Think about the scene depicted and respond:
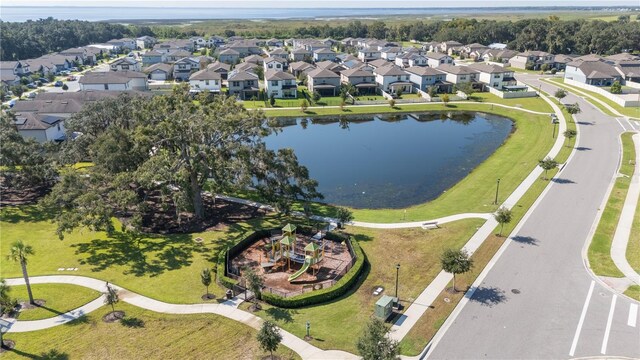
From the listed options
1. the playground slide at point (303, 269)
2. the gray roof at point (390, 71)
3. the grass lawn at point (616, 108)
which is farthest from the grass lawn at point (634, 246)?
the gray roof at point (390, 71)

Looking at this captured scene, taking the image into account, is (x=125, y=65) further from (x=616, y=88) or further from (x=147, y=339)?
(x=616, y=88)

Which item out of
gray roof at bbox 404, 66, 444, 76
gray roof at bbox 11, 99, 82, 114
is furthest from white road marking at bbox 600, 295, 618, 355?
gray roof at bbox 404, 66, 444, 76

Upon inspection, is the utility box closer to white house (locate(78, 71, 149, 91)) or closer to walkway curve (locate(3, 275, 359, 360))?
walkway curve (locate(3, 275, 359, 360))

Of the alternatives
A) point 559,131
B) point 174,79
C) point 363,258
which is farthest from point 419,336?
point 174,79

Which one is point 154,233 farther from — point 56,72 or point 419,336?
point 56,72

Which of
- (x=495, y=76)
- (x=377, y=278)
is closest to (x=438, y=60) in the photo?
(x=495, y=76)

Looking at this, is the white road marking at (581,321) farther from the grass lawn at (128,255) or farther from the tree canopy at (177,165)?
the tree canopy at (177,165)
